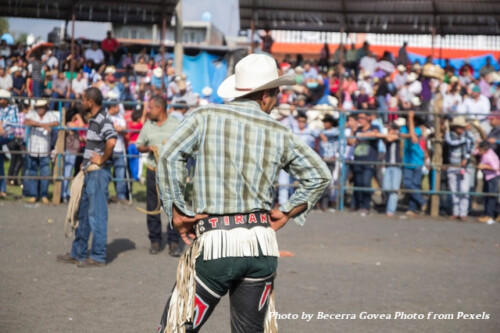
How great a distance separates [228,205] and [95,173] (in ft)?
16.9

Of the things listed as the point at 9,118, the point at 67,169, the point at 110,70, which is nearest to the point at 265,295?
the point at 67,169

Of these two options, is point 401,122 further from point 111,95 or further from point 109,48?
point 109,48

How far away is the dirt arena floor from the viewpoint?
278 inches

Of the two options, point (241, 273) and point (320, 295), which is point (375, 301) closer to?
point (320, 295)

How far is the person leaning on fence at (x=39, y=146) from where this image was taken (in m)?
15.6

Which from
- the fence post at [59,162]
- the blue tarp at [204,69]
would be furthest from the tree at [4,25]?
the fence post at [59,162]

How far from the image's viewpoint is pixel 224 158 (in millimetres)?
4293

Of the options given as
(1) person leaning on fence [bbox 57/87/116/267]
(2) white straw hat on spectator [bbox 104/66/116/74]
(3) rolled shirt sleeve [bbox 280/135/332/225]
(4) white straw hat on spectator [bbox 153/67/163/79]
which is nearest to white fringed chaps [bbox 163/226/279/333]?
(3) rolled shirt sleeve [bbox 280/135/332/225]

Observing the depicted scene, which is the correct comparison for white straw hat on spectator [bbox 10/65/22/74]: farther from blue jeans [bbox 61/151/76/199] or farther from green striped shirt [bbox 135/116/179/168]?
green striped shirt [bbox 135/116/179/168]

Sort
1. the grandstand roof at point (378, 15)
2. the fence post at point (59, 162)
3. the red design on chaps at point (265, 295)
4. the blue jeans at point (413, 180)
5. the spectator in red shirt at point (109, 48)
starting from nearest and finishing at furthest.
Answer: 1. the red design on chaps at point (265, 295)
2. the fence post at point (59, 162)
3. the blue jeans at point (413, 180)
4. the grandstand roof at point (378, 15)
5. the spectator in red shirt at point (109, 48)

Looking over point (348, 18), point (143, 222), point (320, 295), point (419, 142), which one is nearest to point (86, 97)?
point (320, 295)

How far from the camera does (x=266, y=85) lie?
444 centimetres

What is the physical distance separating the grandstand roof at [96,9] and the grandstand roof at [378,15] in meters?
2.15

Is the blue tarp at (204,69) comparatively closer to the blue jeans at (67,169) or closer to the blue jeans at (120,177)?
A: the blue jeans at (120,177)
